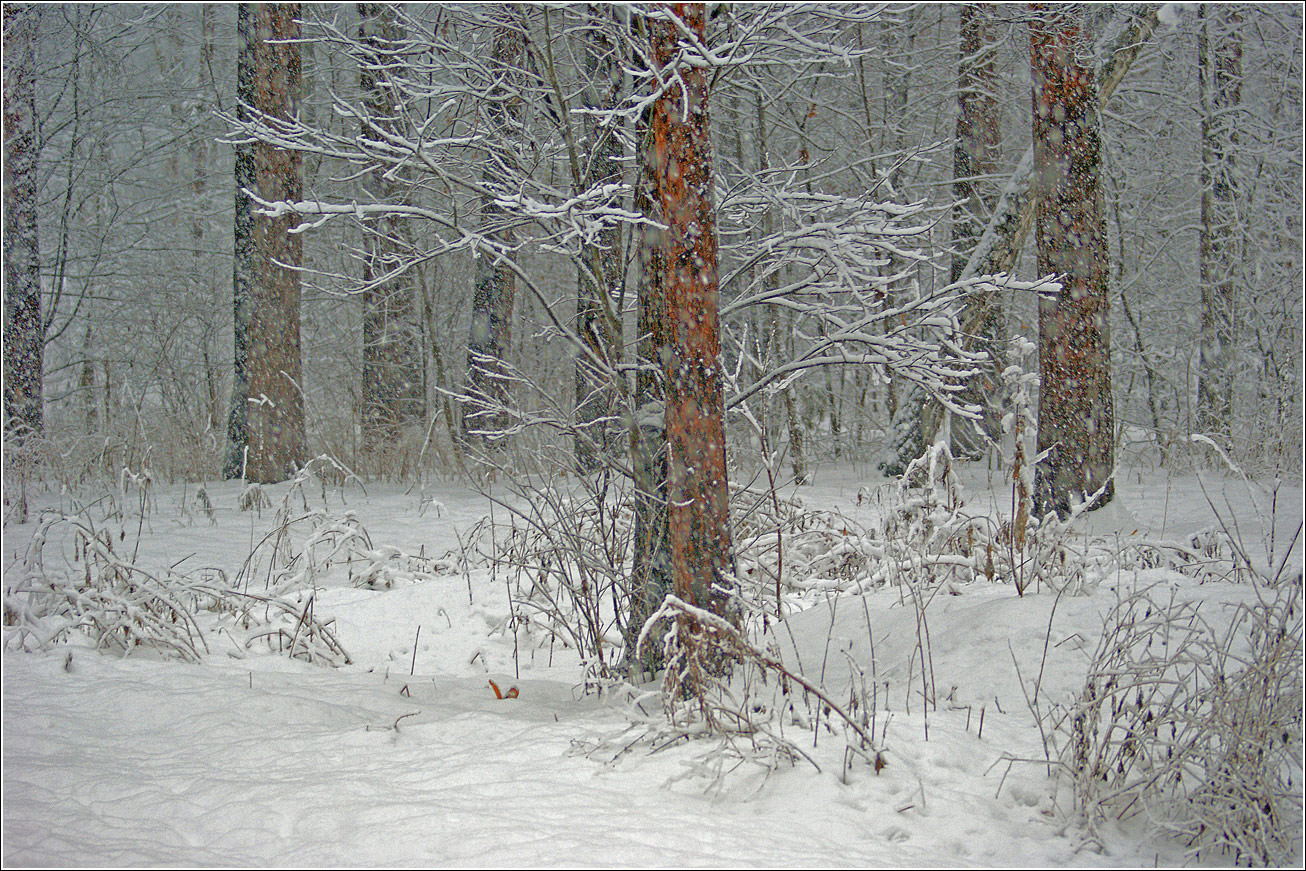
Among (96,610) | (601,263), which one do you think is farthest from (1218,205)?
(96,610)

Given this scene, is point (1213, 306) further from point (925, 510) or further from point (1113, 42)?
point (925, 510)

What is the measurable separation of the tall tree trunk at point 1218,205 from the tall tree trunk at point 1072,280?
20.4ft

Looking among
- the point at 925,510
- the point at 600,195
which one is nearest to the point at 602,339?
the point at 600,195

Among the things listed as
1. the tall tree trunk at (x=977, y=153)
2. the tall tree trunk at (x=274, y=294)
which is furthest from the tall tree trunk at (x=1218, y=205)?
the tall tree trunk at (x=274, y=294)

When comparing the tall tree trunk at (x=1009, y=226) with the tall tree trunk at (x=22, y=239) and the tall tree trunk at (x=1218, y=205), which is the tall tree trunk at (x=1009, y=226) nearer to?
the tall tree trunk at (x=1218, y=205)

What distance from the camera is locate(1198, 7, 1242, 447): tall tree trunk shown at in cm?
1236

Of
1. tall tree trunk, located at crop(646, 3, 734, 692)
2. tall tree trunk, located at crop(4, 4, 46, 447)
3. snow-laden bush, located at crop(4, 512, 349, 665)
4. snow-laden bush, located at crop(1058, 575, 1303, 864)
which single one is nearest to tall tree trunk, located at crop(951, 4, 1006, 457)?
tall tree trunk, located at crop(646, 3, 734, 692)

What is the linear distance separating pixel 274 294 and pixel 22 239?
2891mm

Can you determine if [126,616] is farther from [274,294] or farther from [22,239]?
[22,239]

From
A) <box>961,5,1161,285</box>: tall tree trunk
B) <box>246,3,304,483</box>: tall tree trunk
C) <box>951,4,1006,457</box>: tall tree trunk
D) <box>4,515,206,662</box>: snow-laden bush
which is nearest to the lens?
<box>4,515,206,662</box>: snow-laden bush

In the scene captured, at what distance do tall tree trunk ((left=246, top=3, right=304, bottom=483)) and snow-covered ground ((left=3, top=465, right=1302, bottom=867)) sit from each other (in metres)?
4.43

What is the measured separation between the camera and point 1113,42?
773 cm

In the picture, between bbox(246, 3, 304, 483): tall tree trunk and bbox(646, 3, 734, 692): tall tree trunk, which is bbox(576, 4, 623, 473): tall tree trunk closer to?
bbox(646, 3, 734, 692): tall tree trunk

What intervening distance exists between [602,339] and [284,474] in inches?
259
